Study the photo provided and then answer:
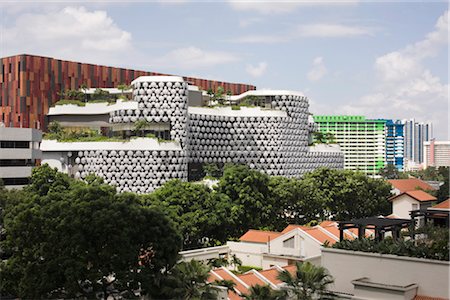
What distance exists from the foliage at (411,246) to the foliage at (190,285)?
22.9 ft

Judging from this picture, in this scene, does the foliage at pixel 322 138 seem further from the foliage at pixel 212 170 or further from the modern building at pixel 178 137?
the foliage at pixel 212 170

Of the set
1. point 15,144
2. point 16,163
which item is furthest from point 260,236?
point 15,144

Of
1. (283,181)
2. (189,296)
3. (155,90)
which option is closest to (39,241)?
(189,296)

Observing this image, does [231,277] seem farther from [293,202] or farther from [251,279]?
[293,202]

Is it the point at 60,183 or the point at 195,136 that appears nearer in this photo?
the point at 60,183

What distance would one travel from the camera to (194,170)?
85.2m

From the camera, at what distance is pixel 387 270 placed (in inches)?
1076

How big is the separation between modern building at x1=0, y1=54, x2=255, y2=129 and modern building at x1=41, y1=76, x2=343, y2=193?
2.60 meters

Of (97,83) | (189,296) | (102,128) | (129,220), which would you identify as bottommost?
(189,296)

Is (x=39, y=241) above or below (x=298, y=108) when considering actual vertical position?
below

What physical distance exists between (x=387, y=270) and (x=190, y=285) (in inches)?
339

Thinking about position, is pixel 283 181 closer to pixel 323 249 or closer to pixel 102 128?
pixel 102 128

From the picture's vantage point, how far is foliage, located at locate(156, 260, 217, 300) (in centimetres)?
2602

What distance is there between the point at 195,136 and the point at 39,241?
52.2 metres
